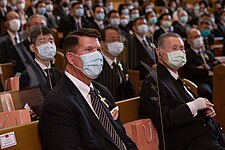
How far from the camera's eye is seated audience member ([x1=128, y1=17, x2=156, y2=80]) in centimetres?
420

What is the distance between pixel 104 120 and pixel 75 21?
4463mm

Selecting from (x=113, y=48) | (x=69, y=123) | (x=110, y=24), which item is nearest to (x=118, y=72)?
(x=113, y=48)

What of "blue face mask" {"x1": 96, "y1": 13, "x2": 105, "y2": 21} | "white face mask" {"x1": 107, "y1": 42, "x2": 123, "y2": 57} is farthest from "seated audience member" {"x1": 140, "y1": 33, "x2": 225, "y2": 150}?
"blue face mask" {"x1": 96, "y1": 13, "x2": 105, "y2": 21}

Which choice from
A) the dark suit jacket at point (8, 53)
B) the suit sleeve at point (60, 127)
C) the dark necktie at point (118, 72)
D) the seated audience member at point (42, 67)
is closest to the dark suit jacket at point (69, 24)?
the dark suit jacket at point (8, 53)

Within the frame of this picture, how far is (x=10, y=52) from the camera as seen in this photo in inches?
151

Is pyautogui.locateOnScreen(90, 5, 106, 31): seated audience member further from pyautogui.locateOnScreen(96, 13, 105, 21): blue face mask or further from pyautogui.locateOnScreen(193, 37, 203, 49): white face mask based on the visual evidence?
pyautogui.locateOnScreen(193, 37, 203, 49): white face mask

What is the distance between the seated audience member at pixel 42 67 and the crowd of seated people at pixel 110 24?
0.61 ft

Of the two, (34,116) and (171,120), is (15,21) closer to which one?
(34,116)

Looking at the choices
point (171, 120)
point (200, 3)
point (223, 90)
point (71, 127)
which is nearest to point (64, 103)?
point (71, 127)

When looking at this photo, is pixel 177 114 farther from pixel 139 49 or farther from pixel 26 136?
pixel 139 49

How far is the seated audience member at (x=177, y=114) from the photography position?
2369 mm

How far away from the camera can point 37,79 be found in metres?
2.85

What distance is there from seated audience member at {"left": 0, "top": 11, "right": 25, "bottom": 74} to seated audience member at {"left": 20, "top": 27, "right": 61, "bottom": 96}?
2.03ft

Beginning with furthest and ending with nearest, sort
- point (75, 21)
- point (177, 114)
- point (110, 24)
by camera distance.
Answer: point (75, 21) < point (110, 24) < point (177, 114)
